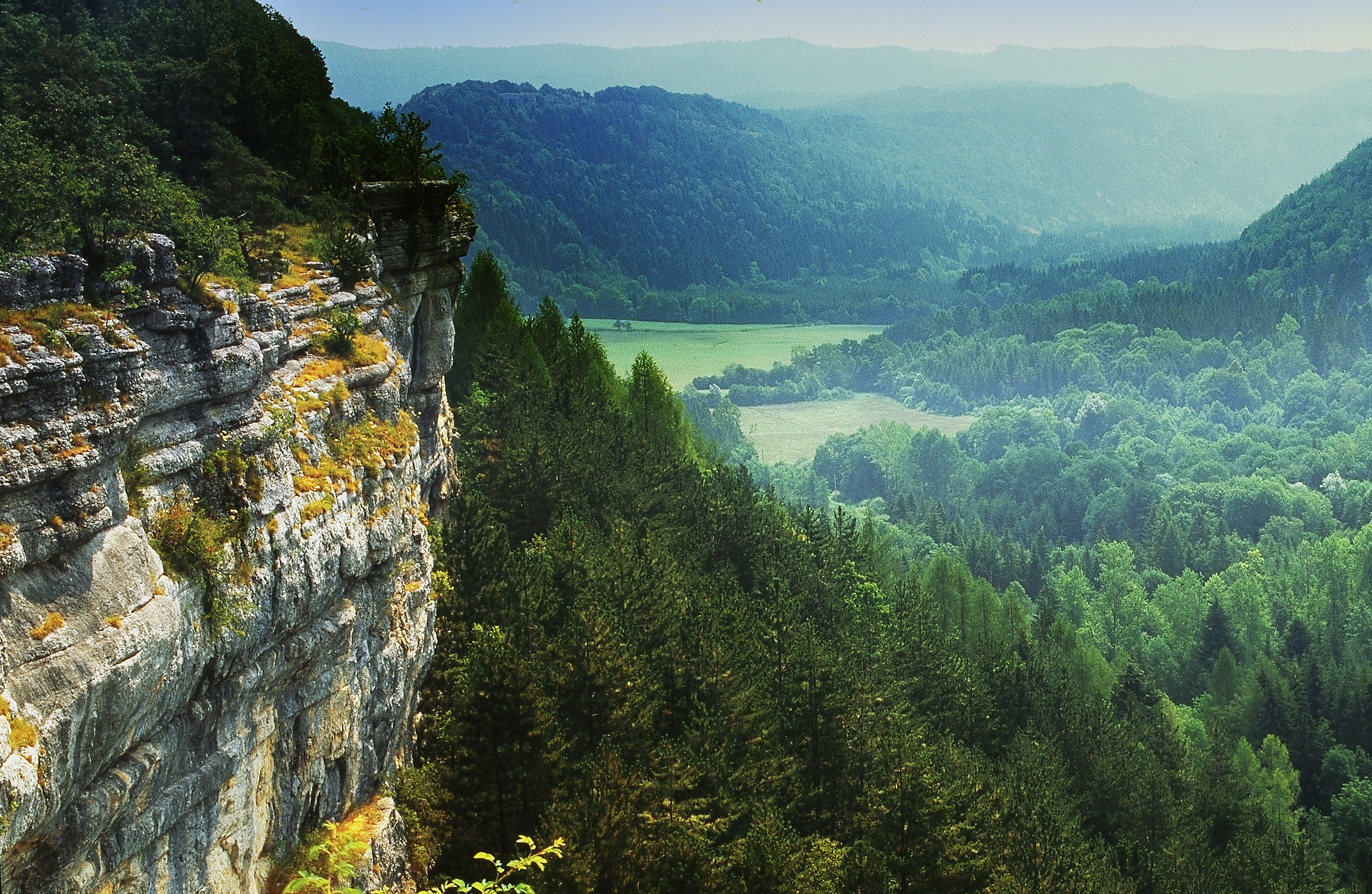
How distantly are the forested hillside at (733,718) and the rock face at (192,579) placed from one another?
461cm

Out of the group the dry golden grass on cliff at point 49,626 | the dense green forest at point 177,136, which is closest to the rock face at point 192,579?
the dry golden grass on cliff at point 49,626

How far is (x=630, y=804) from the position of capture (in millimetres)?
33938

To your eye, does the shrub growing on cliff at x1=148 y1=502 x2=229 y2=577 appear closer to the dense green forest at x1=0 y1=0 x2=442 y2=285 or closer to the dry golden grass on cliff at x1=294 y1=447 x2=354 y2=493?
the dry golden grass on cliff at x1=294 y1=447 x2=354 y2=493

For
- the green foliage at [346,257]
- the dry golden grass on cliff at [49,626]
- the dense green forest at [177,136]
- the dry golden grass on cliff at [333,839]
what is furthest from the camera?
the green foliage at [346,257]

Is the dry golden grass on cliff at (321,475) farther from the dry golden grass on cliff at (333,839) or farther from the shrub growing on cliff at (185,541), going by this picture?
the dry golden grass on cliff at (333,839)

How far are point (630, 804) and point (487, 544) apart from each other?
13092 mm

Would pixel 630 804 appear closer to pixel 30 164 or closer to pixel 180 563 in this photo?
pixel 180 563

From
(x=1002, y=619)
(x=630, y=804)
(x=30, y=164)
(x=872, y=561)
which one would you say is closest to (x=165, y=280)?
(x=30, y=164)

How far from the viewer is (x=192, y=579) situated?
72.8 ft

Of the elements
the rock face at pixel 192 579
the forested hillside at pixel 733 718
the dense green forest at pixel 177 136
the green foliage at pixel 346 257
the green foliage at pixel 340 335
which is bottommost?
the forested hillside at pixel 733 718

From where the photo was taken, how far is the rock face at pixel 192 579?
1819 centimetres

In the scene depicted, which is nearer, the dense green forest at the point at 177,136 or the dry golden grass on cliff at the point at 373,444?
the dense green forest at the point at 177,136

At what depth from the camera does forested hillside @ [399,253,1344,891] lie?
3519cm

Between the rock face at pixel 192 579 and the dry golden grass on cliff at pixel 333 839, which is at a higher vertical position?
the rock face at pixel 192 579
